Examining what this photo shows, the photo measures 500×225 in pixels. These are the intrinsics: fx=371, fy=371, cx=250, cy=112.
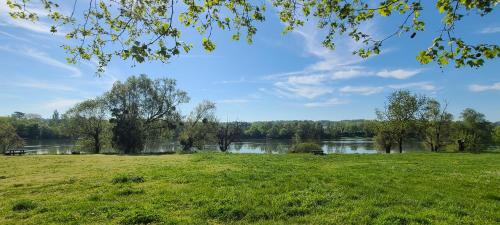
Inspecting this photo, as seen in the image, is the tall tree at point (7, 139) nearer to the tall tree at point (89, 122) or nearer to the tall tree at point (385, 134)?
the tall tree at point (89, 122)

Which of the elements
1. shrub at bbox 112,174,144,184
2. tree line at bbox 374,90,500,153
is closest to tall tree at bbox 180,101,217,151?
tree line at bbox 374,90,500,153

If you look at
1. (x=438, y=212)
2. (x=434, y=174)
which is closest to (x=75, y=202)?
(x=438, y=212)

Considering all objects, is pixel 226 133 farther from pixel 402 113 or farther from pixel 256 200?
pixel 256 200

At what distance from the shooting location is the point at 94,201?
37.0ft

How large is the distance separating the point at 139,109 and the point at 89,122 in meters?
9.84

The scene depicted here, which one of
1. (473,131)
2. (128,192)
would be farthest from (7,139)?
(473,131)

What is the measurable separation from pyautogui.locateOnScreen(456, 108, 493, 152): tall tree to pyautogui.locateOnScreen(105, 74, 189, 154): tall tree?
45.5 meters

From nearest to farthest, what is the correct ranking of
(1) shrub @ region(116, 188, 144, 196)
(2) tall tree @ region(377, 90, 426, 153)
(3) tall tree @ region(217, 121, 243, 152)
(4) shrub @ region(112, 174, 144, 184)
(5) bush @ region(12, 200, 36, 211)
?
(5) bush @ region(12, 200, 36, 211)
(1) shrub @ region(116, 188, 144, 196)
(4) shrub @ region(112, 174, 144, 184)
(2) tall tree @ region(377, 90, 426, 153)
(3) tall tree @ region(217, 121, 243, 152)

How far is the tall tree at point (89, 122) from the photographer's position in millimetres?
61094

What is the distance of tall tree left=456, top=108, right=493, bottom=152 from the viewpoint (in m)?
59.4

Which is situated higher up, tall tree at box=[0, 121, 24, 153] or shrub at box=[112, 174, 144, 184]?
tall tree at box=[0, 121, 24, 153]

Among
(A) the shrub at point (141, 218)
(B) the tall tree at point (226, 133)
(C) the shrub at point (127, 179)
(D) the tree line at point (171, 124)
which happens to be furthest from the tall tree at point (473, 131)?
(A) the shrub at point (141, 218)

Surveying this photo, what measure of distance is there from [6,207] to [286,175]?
10.2 m

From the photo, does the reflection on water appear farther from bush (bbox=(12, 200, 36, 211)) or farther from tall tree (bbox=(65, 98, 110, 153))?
bush (bbox=(12, 200, 36, 211))
